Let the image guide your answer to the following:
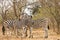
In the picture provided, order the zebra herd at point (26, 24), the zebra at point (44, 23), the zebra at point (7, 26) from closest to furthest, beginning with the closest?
1. the zebra at point (44, 23)
2. the zebra herd at point (26, 24)
3. the zebra at point (7, 26)

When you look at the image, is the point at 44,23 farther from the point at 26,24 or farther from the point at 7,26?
the point at 7,26

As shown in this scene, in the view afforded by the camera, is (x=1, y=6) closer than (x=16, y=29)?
No

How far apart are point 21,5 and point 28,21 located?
136 cm

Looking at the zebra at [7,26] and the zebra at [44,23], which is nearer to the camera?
the zebra at [44,23]

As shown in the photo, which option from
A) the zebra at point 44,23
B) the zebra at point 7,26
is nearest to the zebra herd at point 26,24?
the zebra at point 44,23

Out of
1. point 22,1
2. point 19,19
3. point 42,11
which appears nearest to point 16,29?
point 19,19

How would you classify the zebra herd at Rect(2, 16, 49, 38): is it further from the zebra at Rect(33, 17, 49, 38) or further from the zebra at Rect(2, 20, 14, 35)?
the zebra at Rect(2, 20, 14, 35)

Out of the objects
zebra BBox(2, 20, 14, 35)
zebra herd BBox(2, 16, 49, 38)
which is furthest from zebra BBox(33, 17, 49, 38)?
zebra BBox(2, 20, 14, 35)

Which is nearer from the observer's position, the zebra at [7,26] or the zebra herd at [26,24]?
the zebra herd at [26,24]

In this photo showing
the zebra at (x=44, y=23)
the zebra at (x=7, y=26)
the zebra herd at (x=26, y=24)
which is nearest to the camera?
the zebra at (x=44, y=23)

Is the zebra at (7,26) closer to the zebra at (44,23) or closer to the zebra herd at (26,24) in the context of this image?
the zebra herd at (26,24)

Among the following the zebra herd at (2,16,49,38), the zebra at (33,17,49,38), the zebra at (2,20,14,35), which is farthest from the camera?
the zebra at (2,20,14,35)

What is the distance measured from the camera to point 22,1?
1562 cm

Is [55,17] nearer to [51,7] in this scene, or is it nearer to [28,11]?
[51,7]
